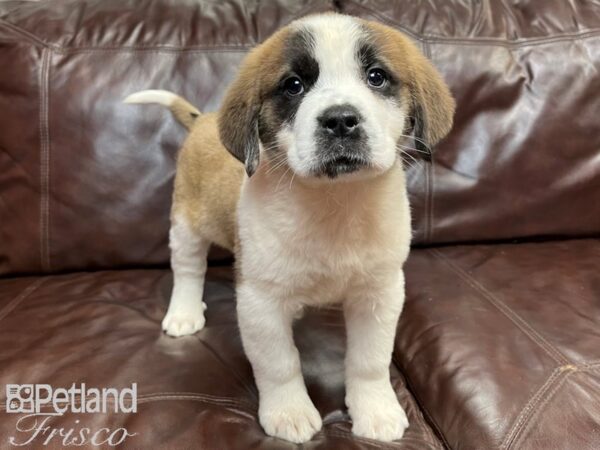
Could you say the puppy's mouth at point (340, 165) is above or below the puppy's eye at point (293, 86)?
below

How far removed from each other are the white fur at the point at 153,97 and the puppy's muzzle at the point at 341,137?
951 mm

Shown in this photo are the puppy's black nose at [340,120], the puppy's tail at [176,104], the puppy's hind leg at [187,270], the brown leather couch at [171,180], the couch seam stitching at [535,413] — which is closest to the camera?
the puppy's black nose at [340,120]

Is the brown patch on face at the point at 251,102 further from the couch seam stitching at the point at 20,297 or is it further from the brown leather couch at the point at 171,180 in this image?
the couch seam stitching at the point at 20,297

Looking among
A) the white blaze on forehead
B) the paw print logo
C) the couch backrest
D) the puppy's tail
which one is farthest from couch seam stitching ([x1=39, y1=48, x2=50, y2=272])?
the white blaze on forehead

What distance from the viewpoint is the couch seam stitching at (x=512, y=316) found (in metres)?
1.47

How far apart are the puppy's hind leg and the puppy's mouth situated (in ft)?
2.53

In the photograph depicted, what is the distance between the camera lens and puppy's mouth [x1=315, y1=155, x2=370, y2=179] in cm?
113

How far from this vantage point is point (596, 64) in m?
2.20

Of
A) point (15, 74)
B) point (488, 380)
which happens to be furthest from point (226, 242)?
point (15, 74)

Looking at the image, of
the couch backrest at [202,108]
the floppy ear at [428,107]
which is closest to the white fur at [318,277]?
the floppy ear at [428,107]

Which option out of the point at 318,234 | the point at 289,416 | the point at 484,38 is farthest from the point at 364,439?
the point at 484,38

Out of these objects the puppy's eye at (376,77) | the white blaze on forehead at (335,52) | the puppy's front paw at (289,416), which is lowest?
the puppy's front paw at (289,416)

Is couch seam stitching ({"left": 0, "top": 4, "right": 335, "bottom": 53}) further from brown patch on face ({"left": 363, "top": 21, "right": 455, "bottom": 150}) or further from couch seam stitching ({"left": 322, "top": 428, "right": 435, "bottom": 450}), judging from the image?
couch seam stitching ({"left": 322, "top": 428, "right": 435, "bottom": 450})

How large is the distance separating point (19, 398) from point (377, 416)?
2.85 feet
